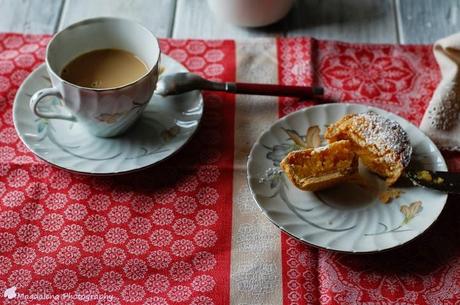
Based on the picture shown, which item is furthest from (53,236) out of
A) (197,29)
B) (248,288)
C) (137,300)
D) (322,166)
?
(197,29)

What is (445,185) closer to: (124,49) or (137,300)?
(137,300)

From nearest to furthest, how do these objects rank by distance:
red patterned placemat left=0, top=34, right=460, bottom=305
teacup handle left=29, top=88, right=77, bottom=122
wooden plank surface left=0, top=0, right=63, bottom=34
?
red patterned placemat left=0, top=34, right=460, bottom=305
teacup handle left=29, top=88, right=77, bottom=122
wooden plank surface left=0, top=0, right=63, bottom=34

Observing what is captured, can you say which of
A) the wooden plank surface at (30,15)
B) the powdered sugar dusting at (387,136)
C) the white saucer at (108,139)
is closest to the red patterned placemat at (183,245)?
the white saucer at (108,139)

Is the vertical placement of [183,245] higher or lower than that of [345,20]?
lower

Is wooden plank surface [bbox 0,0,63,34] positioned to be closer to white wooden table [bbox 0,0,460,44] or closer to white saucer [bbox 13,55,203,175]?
white wooden table [bbox 0,0,460,44]

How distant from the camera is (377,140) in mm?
1061

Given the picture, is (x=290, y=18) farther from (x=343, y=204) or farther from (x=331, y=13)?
(x=343, y=204)

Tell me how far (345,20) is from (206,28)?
347mm

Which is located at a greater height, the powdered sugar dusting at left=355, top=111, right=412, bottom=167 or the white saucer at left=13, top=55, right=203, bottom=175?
the powdered sugar dusting at left=355, top=111, right=412, bottom=167

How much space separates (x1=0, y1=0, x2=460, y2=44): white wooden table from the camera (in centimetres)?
145

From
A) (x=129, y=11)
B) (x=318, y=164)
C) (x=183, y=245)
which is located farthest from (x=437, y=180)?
(x=129, y=11)

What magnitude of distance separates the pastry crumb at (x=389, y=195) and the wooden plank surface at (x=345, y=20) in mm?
489

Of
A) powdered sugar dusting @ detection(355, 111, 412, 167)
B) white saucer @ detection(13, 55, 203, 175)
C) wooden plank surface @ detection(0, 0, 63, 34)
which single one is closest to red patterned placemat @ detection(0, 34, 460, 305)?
white saucer @ detection(13, 55, 203, 175)

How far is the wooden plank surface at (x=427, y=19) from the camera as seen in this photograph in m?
1.45
